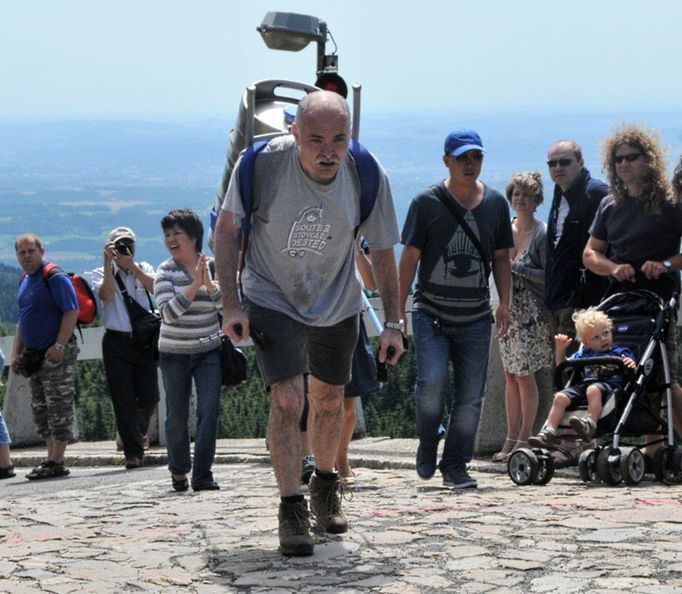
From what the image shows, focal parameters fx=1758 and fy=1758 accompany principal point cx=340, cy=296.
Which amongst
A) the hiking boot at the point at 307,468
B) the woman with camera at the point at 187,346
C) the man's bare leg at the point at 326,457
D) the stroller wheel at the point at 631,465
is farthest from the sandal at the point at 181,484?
the man's bare leg at the point at 326,457

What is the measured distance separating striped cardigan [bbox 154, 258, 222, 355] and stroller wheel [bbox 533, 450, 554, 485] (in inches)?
82.3

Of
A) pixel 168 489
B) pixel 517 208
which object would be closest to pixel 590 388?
pixel 517 208

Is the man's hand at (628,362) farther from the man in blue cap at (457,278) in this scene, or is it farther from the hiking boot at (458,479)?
the hiking boot at (458,479)

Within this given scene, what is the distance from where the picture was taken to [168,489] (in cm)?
1091

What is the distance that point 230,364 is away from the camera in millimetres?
10672

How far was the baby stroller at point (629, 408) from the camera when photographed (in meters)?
9.77

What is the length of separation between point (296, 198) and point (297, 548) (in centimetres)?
140

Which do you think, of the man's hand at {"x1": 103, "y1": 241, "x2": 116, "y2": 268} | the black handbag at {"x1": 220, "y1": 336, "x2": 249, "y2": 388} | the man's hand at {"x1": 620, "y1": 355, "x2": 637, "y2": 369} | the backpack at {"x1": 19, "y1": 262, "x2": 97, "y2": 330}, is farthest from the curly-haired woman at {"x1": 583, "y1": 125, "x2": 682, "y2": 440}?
the backpack at {"x1": 19, "y1": 262, "x2": 97, "y2": 330}

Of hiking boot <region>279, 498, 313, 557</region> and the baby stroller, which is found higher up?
the baby stroller

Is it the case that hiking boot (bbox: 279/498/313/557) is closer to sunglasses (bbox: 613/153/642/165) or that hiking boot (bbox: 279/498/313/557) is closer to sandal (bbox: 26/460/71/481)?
sunglasses (bbox: 613/153/642/165)

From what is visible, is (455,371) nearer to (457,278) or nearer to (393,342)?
(457,278)

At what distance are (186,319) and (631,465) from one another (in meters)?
2.79

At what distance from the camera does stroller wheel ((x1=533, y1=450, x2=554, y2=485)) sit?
32.8 ft

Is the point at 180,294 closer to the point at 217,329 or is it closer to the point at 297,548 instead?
the point at 217,329
